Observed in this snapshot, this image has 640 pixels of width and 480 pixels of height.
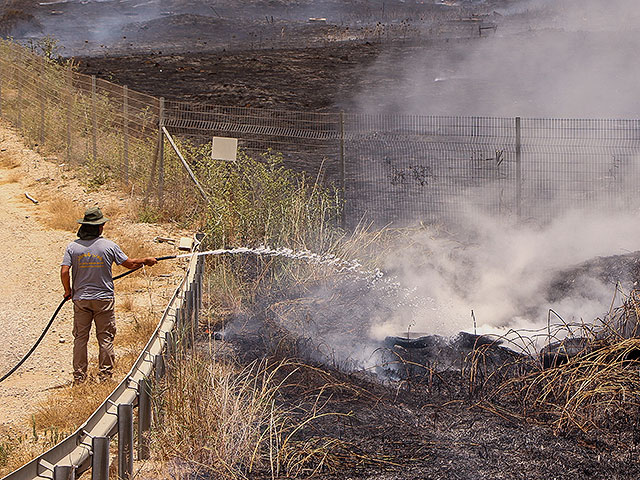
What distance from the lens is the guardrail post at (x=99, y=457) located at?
4.44 m

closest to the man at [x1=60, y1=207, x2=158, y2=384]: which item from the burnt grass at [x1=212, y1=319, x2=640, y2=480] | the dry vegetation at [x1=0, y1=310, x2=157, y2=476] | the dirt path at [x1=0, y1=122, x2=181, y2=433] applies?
the dry vegetation at [x1=0, y1=310, x2=157, y2=476]

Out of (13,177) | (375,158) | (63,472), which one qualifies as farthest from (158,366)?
(13,177)

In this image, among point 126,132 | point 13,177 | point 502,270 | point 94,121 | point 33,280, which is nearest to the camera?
point 502,270

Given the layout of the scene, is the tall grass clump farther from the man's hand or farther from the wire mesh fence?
the wire mesh fence

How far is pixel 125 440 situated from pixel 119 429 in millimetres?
125

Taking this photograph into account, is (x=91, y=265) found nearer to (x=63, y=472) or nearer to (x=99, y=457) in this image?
(x=99, y=457)

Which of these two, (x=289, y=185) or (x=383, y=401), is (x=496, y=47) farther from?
(x=383, y=401)

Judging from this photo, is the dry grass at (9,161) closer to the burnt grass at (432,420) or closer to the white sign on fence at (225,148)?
the white sign on fence at (225,148)

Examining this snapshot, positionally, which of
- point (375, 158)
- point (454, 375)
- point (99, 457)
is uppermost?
point (375, 158)

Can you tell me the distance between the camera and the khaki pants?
7.32m

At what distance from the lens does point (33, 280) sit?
10.7 metres

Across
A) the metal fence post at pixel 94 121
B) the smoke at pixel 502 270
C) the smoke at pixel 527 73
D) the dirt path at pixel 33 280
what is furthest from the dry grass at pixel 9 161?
the smoke at pixel 502 270

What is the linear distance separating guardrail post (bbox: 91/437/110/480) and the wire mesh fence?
26.2 feet

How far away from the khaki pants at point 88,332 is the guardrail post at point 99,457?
290cm
